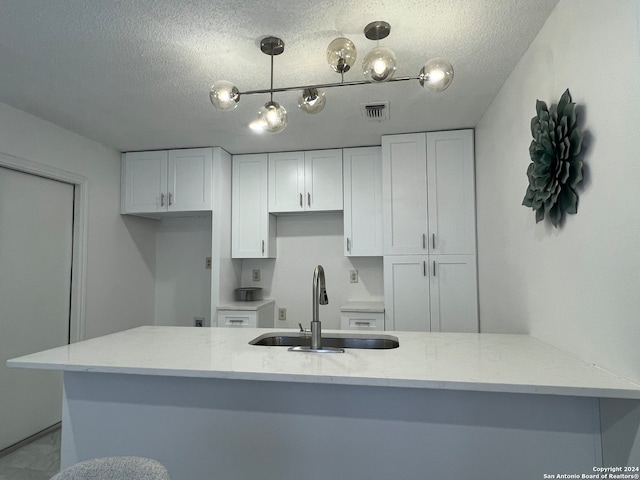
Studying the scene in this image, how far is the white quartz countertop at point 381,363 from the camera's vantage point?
1089 millimetres

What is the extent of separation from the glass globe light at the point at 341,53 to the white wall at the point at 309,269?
2.08m

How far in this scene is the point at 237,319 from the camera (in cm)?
315

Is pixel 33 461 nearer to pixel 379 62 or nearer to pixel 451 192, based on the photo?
pixel 379 62

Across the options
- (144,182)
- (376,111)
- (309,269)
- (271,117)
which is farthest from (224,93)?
(309,269)

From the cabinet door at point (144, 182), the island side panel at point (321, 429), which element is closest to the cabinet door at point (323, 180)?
the cabinet door at point (144, 182)

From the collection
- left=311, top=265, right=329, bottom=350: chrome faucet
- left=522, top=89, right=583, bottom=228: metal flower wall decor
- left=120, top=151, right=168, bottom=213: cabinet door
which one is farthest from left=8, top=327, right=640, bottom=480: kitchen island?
left=120, top=151, right=168, bottom=213: cabinet door

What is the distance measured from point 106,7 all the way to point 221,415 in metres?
1.74

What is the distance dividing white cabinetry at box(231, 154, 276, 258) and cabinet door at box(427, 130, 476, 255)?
149cm

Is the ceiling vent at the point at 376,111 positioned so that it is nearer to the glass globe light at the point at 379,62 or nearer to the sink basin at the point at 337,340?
the glass globe light at the point at 379,62

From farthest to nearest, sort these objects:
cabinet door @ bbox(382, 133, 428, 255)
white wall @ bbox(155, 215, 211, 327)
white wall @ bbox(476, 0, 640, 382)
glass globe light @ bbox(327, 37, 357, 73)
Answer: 1. white wall @ bbox(155, 215, 211, 327)
2. cabinet door @ bbox(382, 133, 428, 255)
3. glass globe light @ bbox(327, 37, 357, 73)
4. white wall @ bbox(476, 0, 640, 382)

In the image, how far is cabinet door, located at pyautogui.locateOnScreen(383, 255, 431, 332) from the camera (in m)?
2.86

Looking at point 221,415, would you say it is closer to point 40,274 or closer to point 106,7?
point 106,7

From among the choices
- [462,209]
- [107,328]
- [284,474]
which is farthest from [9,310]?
[462,209]

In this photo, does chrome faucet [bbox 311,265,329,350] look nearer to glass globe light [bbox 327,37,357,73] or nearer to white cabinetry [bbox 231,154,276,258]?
glass globe light [bbox 327,37,357,73]
